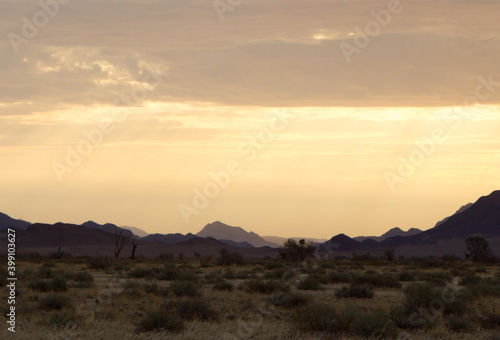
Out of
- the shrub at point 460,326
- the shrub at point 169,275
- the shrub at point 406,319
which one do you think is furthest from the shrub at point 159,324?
the shrub at point 169,275

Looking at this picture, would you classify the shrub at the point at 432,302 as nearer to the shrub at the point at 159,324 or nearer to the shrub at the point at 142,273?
the shrub at the point at 159,324

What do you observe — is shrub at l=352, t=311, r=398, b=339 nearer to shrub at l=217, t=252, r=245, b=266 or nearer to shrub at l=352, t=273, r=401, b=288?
shrub at l=352, t=273, r=401, b=288

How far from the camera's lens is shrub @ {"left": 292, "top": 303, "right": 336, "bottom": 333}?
1806 cm

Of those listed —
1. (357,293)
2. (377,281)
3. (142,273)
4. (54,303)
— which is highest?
(142,273)

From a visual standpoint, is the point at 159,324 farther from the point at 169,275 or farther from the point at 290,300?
the point at 169,275

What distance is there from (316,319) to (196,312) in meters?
4.37

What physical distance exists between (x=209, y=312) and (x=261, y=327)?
237 centimetres

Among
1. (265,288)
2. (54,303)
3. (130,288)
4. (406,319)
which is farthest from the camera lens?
(265,288)

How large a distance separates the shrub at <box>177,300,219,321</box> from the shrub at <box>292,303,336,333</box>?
3274 millimetres

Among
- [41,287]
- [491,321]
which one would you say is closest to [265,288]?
[41,287]

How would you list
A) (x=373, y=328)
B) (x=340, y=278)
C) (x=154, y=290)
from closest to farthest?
1. (x=373, y=328)
2. (x=154, y=290)
3. (x=340, y=278)

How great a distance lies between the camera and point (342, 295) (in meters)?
27.3

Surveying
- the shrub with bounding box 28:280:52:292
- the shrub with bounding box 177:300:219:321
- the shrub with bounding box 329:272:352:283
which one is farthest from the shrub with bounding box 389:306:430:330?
the shrub with bounding box 329:272:352:283

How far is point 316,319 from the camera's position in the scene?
18141 mm
